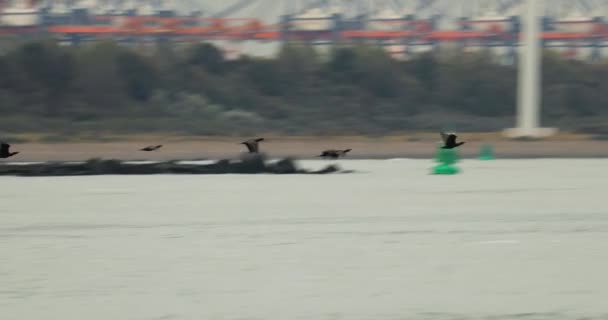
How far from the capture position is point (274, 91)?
11462 centimetres

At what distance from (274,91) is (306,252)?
9447 cm

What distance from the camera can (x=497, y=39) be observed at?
17650 centimetres

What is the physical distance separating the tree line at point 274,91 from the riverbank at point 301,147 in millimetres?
10037

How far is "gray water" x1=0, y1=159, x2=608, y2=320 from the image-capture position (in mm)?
15367

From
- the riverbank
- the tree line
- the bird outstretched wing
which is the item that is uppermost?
the tree line

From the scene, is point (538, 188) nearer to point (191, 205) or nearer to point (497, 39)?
point (191, 205)

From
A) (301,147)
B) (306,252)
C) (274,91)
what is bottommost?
(306,252)

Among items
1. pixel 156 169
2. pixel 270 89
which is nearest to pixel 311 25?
pixel 270 89

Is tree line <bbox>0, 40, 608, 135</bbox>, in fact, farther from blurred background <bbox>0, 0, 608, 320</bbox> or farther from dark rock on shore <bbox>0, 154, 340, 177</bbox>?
dark rock on shore <bbox>0, 154, 340, 177</bbox>

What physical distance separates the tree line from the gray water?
6056 cm

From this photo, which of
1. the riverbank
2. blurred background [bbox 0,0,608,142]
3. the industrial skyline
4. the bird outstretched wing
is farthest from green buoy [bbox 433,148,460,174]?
the industrial skyline

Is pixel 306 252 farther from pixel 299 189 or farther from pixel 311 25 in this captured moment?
pixel 311 25

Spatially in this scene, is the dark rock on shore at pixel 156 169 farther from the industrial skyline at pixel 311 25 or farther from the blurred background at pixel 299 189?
the industrial skyline at pixel 311 25

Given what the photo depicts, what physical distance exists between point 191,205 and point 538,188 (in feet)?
32.7
